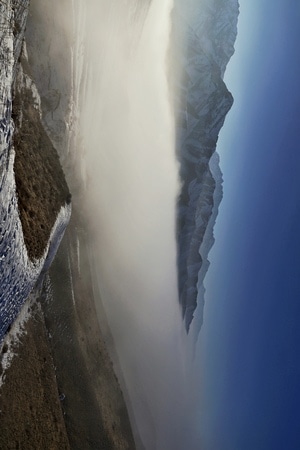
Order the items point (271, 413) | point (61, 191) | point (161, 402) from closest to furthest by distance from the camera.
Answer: point (61, 191), point (161, 402), point (271, 413)

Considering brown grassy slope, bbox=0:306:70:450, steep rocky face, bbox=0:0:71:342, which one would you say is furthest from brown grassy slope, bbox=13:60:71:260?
brown grassy slope, bbox=0:306:70:450

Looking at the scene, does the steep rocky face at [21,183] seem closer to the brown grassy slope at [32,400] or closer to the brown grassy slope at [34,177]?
the brown grassy slope at [34,177]

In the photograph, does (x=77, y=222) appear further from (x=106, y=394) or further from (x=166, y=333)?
(x=166, y=333)

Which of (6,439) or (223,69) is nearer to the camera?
(6,439)

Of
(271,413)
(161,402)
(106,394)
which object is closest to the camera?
(106,394)

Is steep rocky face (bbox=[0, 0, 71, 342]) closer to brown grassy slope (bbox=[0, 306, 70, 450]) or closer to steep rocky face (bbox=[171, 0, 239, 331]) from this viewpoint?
brown grassy slope (bbox=[0, 306, 70, 450])

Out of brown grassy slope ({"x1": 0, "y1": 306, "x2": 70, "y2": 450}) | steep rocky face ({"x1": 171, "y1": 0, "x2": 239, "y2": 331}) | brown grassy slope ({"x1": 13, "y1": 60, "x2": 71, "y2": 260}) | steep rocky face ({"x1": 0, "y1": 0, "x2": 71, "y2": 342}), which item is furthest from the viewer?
steep rocky face ({"x1": 171, "y1": 0, "x2": 239, "y2": 331})

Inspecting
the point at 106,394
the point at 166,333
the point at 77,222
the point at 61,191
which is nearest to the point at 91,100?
the point at 77,222
